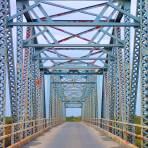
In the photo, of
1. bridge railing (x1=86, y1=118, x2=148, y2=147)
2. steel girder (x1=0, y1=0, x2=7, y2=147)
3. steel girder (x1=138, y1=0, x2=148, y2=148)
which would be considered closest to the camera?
bridge railing (x1=86, y1=118, x2=148, y2=147)

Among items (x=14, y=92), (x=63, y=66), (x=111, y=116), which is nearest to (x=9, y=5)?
(x=14, y=92)

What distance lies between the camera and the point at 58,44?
31281 mm

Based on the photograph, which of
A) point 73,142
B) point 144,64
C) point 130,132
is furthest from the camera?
point 73,142

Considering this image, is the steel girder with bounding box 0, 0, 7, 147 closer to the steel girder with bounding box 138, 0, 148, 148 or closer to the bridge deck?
the bridge deck

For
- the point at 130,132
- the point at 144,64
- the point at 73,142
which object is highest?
the point at 144,64

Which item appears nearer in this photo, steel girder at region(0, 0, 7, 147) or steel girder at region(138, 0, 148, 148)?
steel girder at region(138, 0, 148, 148)

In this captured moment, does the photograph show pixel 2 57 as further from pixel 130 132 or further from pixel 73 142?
pixel 73 142

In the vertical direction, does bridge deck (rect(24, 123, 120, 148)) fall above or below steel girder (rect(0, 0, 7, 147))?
below

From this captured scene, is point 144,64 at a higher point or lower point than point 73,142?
higher

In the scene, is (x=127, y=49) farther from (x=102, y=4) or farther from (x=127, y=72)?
(x=102, y=4)

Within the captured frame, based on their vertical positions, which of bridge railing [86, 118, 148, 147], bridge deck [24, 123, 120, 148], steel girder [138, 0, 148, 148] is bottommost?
bridge deck [24, 123, 120, 148]

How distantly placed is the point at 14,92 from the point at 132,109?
607 cm

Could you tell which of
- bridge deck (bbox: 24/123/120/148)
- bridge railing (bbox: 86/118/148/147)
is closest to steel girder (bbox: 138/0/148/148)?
bridge railing (bbox: 86/118/148/147)

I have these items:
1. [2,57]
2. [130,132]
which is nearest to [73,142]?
[130,132]
